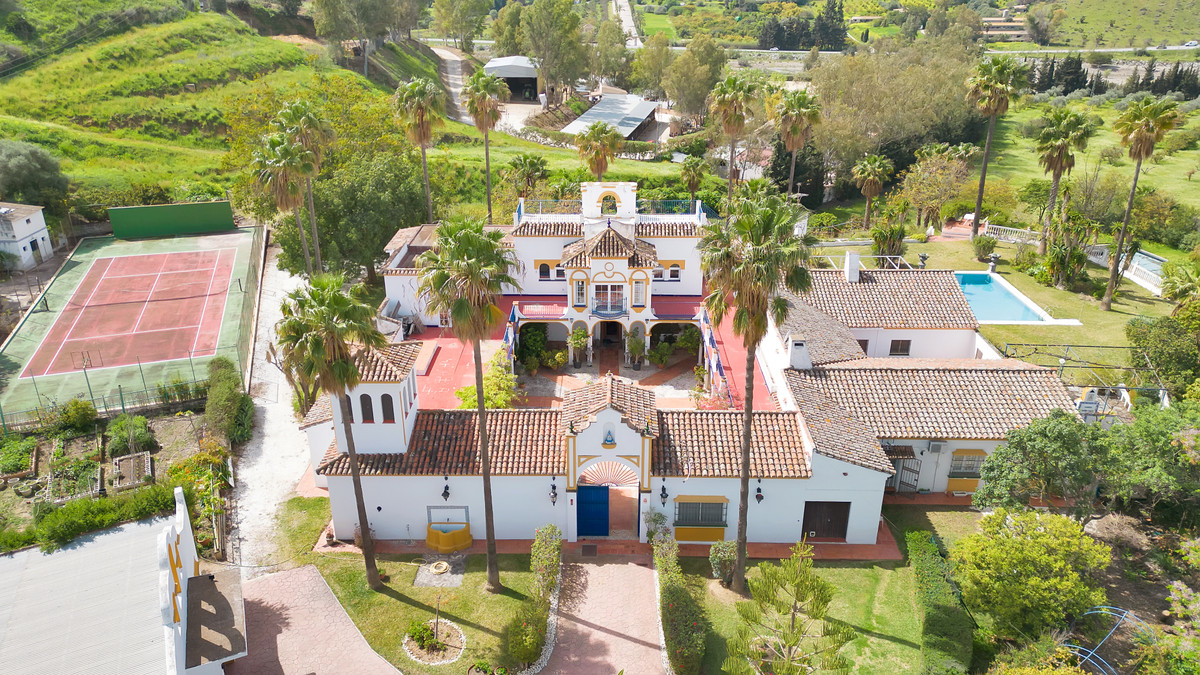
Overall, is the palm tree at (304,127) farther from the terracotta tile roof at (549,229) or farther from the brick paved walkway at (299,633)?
the brick paved walkway at (299,633)

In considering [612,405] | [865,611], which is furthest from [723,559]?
[612,405]

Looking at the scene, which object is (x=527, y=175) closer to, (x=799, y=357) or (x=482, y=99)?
(x=482, y=99)

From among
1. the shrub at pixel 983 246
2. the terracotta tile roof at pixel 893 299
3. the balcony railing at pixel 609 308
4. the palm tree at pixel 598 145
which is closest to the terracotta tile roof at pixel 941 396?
the terracotta tile roof at pixel 893 299

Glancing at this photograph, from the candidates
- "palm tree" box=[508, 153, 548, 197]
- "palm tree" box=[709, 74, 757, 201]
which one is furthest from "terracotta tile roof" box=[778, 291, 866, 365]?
"palm tree" box=[508, 153, 548, 197]

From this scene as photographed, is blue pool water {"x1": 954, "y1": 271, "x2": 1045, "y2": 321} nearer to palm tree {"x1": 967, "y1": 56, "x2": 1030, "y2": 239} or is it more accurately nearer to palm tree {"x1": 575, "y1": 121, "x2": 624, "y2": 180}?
palm tree {"x1": 967, "y1": 56, "x2": 1030, "y2": 239}

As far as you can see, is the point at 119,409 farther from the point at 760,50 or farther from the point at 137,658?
the point at 760,50

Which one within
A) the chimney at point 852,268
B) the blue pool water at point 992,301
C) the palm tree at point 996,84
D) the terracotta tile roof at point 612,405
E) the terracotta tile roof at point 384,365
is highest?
the palm tree at point 996,84
